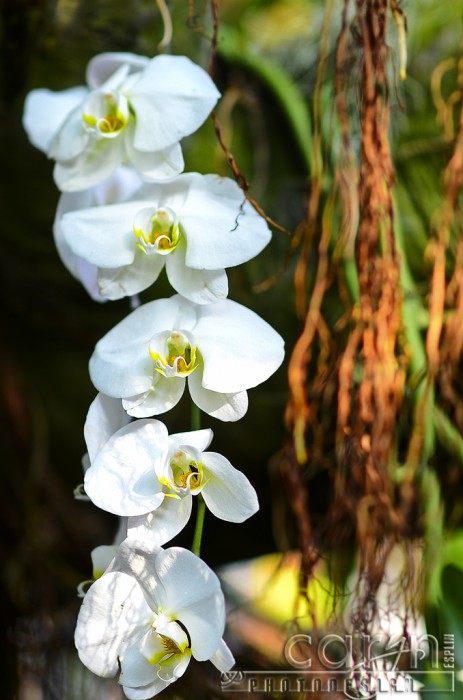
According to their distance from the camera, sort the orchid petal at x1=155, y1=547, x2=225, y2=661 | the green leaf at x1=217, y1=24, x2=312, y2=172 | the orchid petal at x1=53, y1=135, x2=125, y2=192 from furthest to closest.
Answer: the green leaf at x1=217, y1=24, x2=312, y2=172 → the orchid petal at x1=53, y1=135, x2=125, y2=192 → the orchid petal at x1=155, y1=547, x2=225, y2=661

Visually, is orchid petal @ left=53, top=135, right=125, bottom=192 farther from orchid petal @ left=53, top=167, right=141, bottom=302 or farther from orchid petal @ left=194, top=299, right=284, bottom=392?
orchid petal @ left=194, top=299, right=284, bottom=392

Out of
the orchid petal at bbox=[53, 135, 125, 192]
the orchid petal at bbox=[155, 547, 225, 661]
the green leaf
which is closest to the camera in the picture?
the orchid petal at bbox=[155, 547, 225, 661]

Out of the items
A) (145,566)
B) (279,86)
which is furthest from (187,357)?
(279,86)

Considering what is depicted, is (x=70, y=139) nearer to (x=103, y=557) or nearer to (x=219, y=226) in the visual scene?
(x=219, y=226)

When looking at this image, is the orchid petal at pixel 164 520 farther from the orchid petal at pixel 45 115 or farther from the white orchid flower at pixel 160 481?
the orchid petal at pixel 45 115

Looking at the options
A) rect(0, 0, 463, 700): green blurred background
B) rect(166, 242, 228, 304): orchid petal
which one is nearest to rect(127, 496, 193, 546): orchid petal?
rect(166, 242, 228, 304): orchid petal

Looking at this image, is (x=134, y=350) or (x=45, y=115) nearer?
(x=134, y=350)

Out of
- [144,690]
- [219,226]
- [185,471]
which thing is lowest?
[144,690]
